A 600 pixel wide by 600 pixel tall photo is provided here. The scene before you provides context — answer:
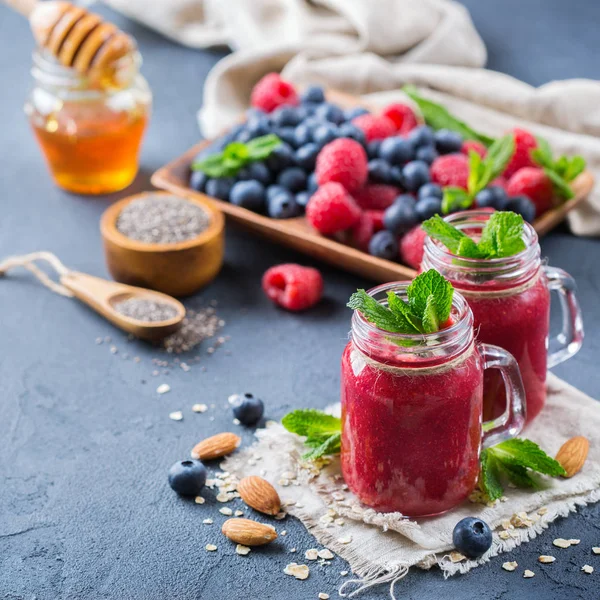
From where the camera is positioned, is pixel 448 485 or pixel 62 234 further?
pixel 62 234

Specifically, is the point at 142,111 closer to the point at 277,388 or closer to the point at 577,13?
the point at 277,388

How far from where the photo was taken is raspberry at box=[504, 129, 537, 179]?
1.95 meters

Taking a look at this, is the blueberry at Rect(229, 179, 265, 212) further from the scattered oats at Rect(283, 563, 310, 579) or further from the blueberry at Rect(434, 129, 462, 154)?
the scattered oats at Rect(283, 563, 310, 579)

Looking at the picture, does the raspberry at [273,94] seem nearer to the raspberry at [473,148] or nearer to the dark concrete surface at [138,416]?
the dark concrete surface at [138,416]

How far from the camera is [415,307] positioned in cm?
114

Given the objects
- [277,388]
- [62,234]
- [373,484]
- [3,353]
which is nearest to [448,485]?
[373,484]

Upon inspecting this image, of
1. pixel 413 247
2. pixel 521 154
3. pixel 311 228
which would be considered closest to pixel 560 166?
pixel 521 154

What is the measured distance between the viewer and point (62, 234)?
1.99m

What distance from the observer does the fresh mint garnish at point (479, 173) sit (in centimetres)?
176

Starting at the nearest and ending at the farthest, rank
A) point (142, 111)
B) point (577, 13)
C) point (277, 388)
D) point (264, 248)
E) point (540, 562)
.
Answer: point (540, 562)
point (277, 388)
point (264, 248)
point (142, 111)
point (577, 13)

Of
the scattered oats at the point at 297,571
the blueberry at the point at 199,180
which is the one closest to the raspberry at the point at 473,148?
the blueberry at the point at 199,180

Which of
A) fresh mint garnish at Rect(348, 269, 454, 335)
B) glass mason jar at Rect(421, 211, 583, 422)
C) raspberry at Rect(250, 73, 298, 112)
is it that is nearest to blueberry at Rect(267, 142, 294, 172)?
raspberry at Rect(250, 73, 298, 112)

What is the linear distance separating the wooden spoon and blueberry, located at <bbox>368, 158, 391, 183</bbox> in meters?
0.49

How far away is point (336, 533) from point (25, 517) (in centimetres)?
42
